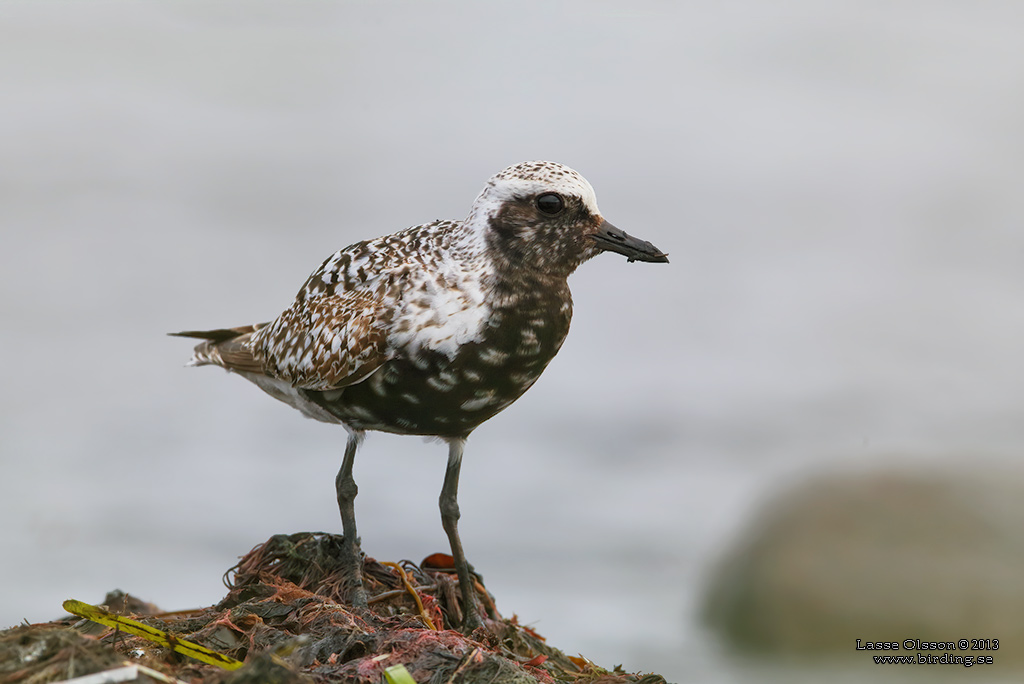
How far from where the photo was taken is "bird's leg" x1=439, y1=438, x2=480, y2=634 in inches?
199

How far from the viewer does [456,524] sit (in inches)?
204

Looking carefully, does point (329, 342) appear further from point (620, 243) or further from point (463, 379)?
point (620, 243)

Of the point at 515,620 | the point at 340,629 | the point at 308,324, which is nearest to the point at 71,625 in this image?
the point at 340,629

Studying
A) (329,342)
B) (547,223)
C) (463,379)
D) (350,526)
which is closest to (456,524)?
(350,526)

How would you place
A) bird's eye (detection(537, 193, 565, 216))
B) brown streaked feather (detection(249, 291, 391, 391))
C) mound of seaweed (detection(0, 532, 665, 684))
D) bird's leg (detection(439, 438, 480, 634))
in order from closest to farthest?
mound of seaweed (detection(0, 532, 665, 684)), bird's eye (detection(537, 193, 565, 216)), brown streaked feather (detection(249, 291, 391, 391)), bird's leg (detection(439, 438, 480, 634))

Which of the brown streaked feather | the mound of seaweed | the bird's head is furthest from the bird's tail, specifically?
the bird's head

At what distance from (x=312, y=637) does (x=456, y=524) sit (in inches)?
55.7

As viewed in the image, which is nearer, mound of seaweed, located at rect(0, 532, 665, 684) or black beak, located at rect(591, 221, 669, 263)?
mound of seaweed, located at rect(0, 532, 665, 684)

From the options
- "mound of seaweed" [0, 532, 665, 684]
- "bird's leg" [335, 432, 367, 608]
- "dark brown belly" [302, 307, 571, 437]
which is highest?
"dark brown belly" [302, 307, 571, 437]

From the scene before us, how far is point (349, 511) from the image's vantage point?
5141mm

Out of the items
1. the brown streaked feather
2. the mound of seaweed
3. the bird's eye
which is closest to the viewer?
the mound of seaweed

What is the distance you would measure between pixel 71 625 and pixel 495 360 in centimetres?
213

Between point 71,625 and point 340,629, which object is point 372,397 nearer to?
point 340,629

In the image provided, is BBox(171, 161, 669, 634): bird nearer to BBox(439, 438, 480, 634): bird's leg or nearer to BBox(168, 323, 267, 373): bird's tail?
BBox(439, 438, 480, 634): bird's leg
